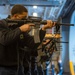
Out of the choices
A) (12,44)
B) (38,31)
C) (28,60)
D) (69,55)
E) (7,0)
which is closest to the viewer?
(38,31)

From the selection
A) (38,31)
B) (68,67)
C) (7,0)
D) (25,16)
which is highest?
(7,0)

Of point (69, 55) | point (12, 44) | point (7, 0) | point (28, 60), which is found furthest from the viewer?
point (69, 55)

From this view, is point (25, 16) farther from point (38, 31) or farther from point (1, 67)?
point (1, 67)

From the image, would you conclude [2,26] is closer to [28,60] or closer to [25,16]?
[25,16]

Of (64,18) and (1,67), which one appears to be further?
(64,18)

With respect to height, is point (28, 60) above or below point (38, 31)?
below

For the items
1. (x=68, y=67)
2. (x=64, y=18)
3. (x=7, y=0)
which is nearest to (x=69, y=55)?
(x=68, y=67)

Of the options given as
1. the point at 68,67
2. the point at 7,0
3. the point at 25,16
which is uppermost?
the point at 7,0

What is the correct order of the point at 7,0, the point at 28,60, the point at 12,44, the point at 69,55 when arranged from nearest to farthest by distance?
the point at 12,44 → the point at 28,60 → the point at 7,0 → the point at 69,55

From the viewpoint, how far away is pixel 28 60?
2680 mm

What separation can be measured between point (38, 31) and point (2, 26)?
395mm

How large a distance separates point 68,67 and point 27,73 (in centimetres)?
665

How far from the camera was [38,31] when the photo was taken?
7.20 feet

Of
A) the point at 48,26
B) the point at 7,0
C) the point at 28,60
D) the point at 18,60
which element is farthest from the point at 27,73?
the point at 7,0
